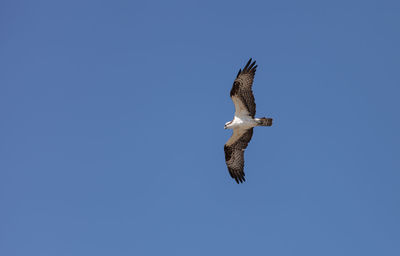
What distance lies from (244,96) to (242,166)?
3.48 metres

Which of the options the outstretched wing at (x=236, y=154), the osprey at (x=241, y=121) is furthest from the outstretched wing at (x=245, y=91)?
the outstretched wing at (x=236, y=154)

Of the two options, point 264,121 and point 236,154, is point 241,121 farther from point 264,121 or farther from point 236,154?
point 236,154

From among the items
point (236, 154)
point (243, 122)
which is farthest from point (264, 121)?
point (236, 154)

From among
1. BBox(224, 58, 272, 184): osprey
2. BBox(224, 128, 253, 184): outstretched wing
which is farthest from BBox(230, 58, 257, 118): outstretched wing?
BBox(224, 128, 253, 184): outstretched wing

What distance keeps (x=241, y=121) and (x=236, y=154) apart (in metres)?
2.07

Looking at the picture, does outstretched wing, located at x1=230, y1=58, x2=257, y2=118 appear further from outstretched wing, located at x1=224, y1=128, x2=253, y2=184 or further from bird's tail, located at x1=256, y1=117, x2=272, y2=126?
outstretched wing, located at x1=224, y1=128, x2=253, y2=184

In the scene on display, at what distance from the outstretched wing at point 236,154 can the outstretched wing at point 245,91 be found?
162 centimetres

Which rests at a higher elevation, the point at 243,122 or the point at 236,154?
the point at 243,122

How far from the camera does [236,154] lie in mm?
22438

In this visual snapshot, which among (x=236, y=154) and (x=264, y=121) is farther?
(x=236, y=154)

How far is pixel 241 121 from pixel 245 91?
4.05 ft

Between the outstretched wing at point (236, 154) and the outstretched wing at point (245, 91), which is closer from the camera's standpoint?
the outstretched wing at point (245, 91)

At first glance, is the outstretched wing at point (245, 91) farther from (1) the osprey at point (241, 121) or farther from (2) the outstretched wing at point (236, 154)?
(2) the outstretched wing at point (236, 154)

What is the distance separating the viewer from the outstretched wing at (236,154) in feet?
72.4
